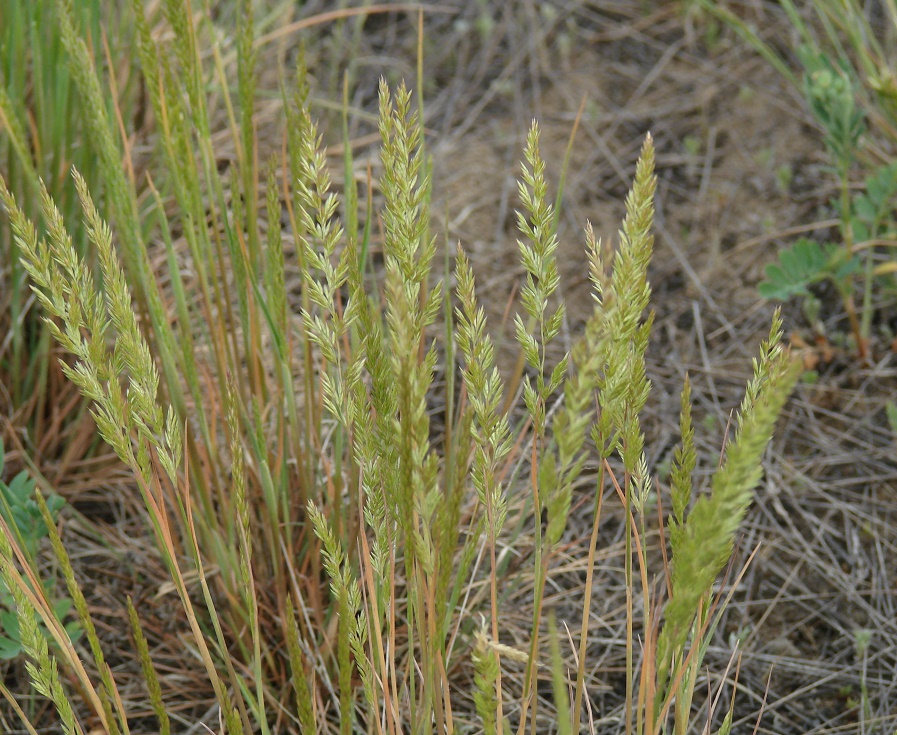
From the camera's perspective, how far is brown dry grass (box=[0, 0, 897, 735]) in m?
1.64

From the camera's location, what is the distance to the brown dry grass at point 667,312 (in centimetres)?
164

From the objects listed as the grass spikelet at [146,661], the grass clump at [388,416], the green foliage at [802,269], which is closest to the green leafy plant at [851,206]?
the green foliage at [802,269]

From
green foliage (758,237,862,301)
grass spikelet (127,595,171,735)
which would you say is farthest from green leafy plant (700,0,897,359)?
grass spikelet (127,595,171,735)

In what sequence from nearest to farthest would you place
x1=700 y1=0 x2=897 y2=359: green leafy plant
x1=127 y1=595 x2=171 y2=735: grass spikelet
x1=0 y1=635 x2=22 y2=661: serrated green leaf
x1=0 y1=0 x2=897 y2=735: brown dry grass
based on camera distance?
x1=127 y1=595 x2=171 y2=735: grass spikelet → x1=0 y1=635 x2=22 y2=661: serrated green leaf → x1=0 y1=0 x2=897 y2=735: brown dry grass → x1=700 y1=0 x2=897 y2=359: green leafy plant

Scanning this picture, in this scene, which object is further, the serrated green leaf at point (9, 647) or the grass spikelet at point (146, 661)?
the serrated green leaf at point (9, 647)

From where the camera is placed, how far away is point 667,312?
235 cm

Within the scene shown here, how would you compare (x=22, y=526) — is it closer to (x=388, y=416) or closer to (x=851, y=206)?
(x=388, y=416)

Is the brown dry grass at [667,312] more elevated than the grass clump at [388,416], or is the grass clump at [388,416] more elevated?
the grass clump at [388,416]

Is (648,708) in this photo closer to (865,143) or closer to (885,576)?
(885,576)

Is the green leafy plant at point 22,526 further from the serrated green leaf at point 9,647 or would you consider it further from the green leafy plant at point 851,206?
the green leafy plant at point 851,206

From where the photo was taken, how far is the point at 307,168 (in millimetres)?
838

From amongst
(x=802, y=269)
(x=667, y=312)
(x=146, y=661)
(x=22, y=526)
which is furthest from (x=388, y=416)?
(x=667, y=312)

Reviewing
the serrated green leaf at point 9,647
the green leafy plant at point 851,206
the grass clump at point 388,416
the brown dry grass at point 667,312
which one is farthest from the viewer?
the green leafy plant at point 851,206

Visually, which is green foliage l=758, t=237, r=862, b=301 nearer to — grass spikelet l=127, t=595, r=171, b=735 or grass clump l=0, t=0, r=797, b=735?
grass clump l=0, t=0, r=797, b=735
